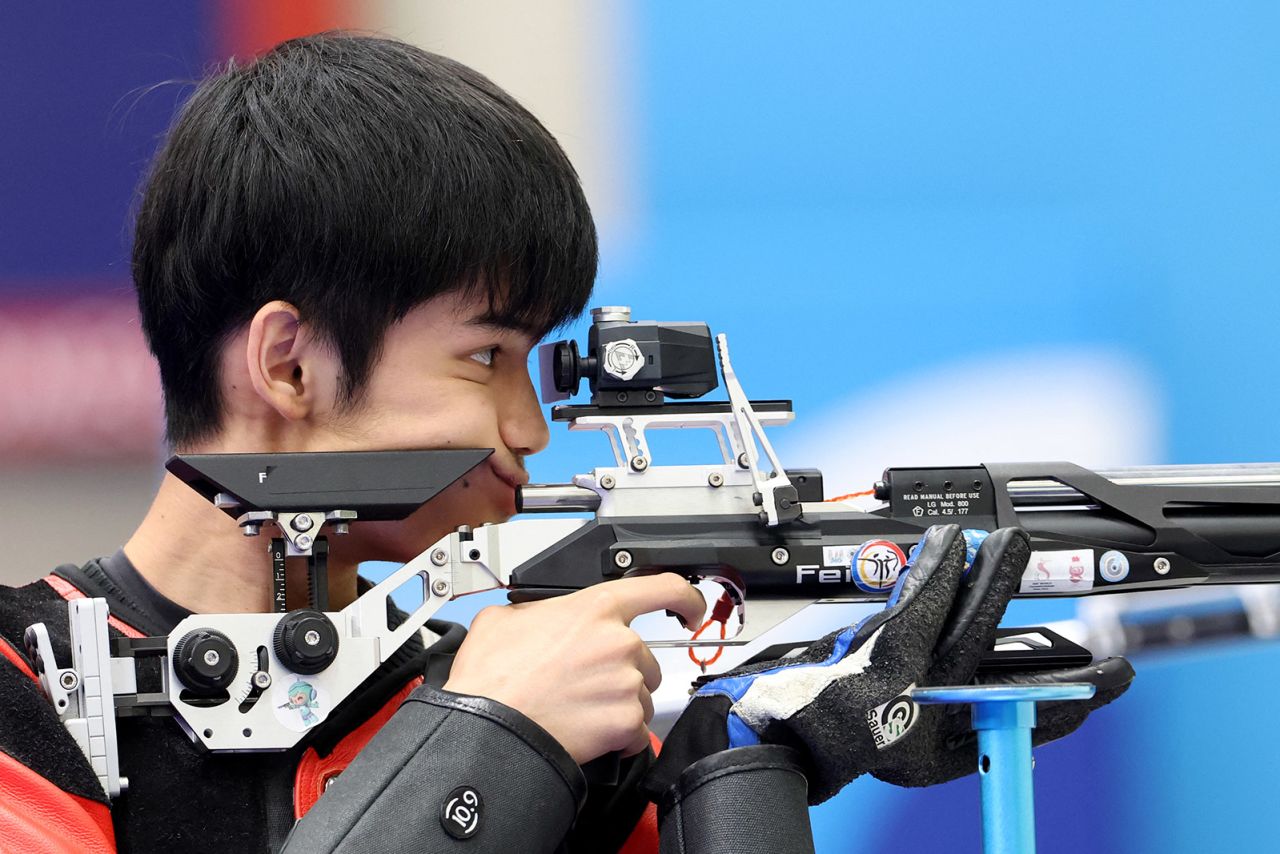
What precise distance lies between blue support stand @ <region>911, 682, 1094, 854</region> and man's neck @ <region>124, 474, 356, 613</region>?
1.76ft

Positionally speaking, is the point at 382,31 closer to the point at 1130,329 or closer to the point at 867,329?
the point at 867,329

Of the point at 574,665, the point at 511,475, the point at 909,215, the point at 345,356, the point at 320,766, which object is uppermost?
the point at 909,215

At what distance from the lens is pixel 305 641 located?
0.99 m

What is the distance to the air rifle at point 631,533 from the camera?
0.99m

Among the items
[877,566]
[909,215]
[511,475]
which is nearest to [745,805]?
[877,566]

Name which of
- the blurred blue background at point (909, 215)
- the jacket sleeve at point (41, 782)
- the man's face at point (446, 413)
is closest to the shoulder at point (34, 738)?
the jacket sleeve at point (41, 782)

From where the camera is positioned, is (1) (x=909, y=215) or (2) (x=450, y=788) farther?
(1) (x=909, y=215)

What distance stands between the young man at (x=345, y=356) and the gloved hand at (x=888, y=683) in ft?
0.24

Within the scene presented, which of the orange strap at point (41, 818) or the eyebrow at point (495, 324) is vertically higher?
the eyebrow at point (495, 324)

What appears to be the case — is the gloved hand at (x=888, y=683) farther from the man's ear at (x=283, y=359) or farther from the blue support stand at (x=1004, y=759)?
the man's ear at (x=283, y=359)

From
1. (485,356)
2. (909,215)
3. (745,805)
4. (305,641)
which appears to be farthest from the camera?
(909,215)

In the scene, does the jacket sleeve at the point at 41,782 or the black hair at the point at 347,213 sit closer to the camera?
the jacket sleeve at the point at 41,782

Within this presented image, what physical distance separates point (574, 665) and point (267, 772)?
0.28m

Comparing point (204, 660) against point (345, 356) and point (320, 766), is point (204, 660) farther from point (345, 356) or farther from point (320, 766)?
point (345, 356)
